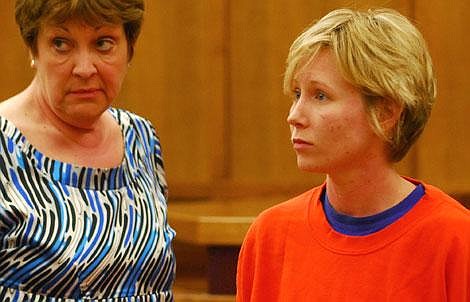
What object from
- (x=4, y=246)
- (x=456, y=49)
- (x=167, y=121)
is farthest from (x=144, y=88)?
(x=4, y=246)

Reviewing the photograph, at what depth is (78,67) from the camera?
1.94 metres

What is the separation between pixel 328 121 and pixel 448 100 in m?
1.71

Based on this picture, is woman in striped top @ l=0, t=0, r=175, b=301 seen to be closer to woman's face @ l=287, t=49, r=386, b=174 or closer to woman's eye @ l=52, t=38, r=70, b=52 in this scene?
woman's eye @ l=52, t=38, r=70, b=52

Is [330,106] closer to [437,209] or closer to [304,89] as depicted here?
[304,89]

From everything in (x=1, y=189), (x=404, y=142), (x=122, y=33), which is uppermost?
(x=122, y=33)

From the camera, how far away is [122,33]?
2.01 metres

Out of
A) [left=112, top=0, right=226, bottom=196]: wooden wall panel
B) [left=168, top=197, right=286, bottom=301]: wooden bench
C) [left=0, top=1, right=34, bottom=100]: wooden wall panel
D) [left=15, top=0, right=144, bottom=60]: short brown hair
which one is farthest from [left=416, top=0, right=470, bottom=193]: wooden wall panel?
[left=15, top=0, right=144, bottom=60]: short brown hair

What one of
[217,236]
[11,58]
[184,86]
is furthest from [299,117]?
[11,58]

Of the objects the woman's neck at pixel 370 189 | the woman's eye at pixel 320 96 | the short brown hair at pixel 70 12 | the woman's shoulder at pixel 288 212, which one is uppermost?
the short brown hair at pixel 70 12

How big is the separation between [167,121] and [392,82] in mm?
1960

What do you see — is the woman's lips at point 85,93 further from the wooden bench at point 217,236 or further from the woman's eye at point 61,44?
the wooden bench at point 217,236

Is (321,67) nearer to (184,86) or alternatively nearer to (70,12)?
(70,12)

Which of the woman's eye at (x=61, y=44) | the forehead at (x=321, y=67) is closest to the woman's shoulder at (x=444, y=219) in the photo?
the forehead at (x=321, y=67)

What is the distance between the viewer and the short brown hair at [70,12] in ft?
6.23
